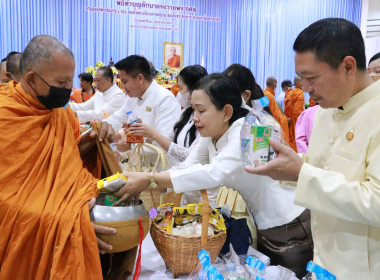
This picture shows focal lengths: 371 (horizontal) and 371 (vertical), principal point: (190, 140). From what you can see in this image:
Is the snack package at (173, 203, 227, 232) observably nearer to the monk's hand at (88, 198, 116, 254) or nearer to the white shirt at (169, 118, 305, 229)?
the white shirt at (169, 118, 305, 229)

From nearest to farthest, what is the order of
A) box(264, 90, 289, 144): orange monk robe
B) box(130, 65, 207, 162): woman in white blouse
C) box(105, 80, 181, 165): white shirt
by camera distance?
box(130, 65, 207, 162): woman in white blouse < box(105, 80, 181, 165): white shirt < box(264, 90, 289, 144): orange monk robe

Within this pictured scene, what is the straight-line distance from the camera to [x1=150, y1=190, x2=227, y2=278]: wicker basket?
1693 mm

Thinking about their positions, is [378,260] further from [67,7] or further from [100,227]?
[67,7]

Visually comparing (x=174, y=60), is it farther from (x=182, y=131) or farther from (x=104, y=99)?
(x=182, y=131)

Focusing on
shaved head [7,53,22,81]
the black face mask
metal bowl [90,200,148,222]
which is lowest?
metal bowl [90,200,148,222]

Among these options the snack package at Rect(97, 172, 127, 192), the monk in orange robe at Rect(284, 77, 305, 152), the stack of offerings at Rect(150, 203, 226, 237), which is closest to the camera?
the snack package at Rect(97, 172, 127, 192)

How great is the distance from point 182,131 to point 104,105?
2588mm

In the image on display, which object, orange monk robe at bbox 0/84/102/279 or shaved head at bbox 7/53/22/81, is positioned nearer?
orange monk robe at bbox 0/84/102/279

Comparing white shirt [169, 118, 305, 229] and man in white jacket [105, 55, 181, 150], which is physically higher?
man in white jacket [105, 55, 181, 150]

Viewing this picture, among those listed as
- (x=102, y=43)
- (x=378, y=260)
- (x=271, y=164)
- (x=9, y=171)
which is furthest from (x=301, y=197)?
(x=102, y=43)

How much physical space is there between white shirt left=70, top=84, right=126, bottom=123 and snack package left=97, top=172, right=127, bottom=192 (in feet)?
12.3

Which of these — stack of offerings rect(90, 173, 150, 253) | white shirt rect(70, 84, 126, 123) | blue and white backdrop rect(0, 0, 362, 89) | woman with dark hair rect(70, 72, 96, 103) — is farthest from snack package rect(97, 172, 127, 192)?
blue and white backdrop rect(0, 0, 362, 89)

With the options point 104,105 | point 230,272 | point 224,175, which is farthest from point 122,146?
point 104,105

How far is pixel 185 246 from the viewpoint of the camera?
170 centimetres
